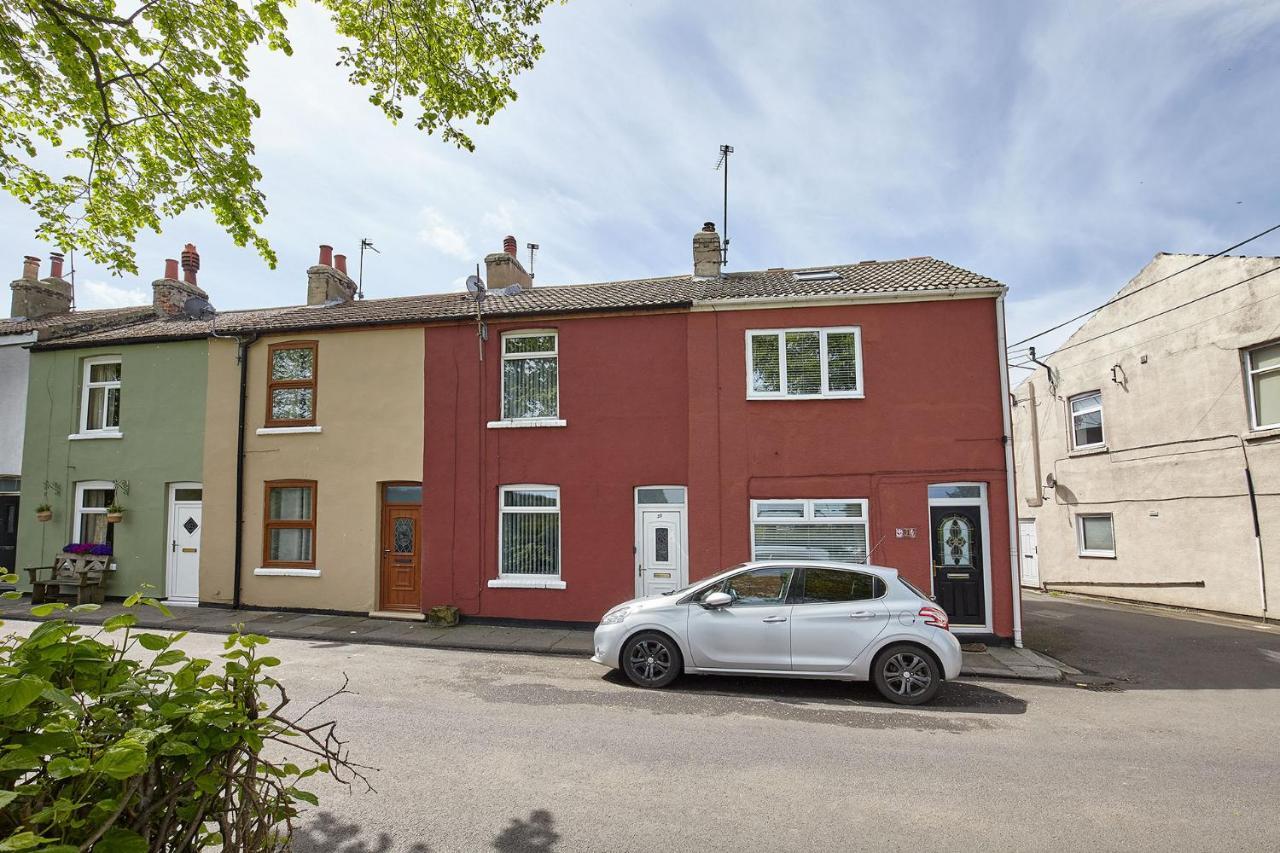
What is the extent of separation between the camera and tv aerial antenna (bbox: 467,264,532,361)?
12.4m

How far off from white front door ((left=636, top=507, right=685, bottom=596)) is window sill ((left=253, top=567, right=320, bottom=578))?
630 cm

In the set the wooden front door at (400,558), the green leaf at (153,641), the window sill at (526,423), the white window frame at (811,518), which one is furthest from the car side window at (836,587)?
the wooden front door at (400,558)

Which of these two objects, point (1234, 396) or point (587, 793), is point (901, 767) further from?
point (1234, 396)

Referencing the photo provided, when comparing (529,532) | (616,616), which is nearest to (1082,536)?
(529,532)

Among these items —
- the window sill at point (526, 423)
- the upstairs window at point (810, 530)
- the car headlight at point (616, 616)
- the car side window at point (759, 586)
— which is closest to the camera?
the car side window at point (759, 586)

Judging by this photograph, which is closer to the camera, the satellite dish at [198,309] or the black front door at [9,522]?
the black front door at [9,522]

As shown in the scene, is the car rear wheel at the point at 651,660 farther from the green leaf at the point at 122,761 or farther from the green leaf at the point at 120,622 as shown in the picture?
the green leaf at the point at 122,761

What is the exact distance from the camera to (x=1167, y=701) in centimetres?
789

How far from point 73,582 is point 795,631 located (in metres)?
13.9

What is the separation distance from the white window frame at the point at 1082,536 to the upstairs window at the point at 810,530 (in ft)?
34.1

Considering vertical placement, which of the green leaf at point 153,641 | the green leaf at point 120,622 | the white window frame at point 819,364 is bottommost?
the green leaf at point 153,641

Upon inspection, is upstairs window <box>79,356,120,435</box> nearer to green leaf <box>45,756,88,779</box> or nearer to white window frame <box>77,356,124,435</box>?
white window frame <box>77,356,124,435</box>

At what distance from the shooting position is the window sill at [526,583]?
1167cm

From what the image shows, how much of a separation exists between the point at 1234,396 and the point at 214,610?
830 inches
